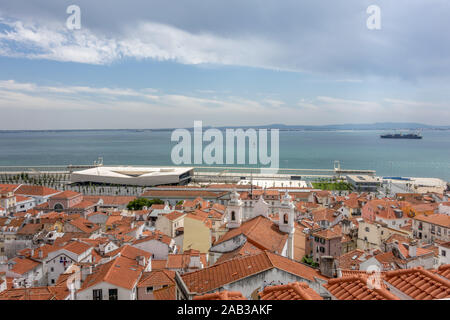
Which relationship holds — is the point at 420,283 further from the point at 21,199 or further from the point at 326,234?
the point at 21,199

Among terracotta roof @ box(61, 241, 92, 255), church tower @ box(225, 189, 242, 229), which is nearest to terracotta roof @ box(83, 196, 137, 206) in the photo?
terracotta roof @ box(61, 241, 92, 255)

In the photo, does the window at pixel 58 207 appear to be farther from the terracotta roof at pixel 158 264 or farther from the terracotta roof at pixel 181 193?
the terracotta roof at pixel 158 264

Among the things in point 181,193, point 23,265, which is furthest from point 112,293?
point 181,193

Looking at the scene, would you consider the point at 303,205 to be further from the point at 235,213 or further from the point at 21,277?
the point at 21,277

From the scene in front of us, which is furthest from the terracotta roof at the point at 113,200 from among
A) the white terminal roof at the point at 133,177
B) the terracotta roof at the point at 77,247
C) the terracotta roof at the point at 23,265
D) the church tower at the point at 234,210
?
the church tower at the point at 234,210
